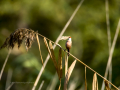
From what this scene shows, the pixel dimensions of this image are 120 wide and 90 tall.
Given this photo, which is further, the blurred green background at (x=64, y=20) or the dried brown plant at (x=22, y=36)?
the blurred green background at (x=64, y=20)

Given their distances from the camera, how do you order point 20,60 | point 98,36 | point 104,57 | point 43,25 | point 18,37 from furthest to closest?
point 43,25 < point 98,36 < point 104,57 < point 20,60 < point 18,37

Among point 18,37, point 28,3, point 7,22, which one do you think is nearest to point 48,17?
point 28,3

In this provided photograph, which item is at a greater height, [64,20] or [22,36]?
[22,36]

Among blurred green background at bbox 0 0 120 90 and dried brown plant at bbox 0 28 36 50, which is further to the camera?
blurred green background at bbox 0 0 120 90

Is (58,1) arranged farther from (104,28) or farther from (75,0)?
(104,28)

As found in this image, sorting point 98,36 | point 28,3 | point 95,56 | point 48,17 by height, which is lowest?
point 95,56

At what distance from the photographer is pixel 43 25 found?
8.59 metres

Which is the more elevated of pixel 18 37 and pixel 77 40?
pixel 18 37

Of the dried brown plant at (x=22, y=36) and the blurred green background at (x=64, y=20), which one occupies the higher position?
the dried brown plant at (x=22, y=36)

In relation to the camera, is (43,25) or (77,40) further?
(43,25)

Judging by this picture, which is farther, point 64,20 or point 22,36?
point 64,20

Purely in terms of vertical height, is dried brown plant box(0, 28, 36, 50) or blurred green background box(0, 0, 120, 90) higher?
dried brown plant box(0, 28, 36, 50)

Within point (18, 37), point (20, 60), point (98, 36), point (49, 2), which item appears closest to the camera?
point (18, 37)

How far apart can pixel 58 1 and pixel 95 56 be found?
2834mm
